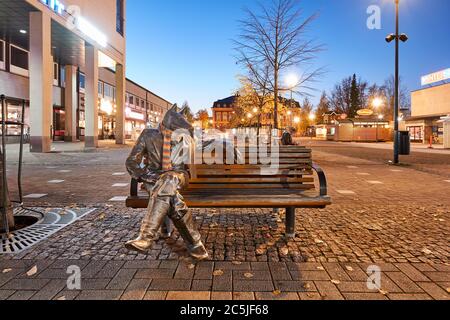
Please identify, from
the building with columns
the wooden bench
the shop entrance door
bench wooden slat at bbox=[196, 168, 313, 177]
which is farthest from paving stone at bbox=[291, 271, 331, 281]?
the shop entrance door

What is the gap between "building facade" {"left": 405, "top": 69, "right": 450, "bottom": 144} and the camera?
40188 millimetres

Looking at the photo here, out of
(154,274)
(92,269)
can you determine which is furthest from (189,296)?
(92,269)

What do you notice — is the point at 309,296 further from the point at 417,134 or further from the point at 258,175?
the point at 417,134

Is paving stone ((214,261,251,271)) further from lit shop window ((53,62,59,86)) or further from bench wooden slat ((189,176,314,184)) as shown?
lit shop window ((53,62,59,86))

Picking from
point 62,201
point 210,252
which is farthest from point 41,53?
point 210,252

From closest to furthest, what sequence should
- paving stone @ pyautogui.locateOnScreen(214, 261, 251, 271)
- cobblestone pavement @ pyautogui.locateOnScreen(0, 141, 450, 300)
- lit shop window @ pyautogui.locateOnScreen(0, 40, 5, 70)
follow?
cobblestone pavement @ pyautogui.locateOnScreen(0, 141, 450, 300) → paving stone @ pyautogui.locateOnScreen(214, 261, 251, 271) → lit shop window @ pyautogui.locateOnScreen(0, 40, 5, 70)

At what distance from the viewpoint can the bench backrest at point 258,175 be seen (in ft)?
14.6

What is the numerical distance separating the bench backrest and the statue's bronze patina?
691 mm

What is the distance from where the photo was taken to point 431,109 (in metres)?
42.8

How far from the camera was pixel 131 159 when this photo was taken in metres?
3.69

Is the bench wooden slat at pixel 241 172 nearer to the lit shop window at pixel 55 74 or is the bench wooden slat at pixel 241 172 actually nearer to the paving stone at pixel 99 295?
the paving stone at pixel 99 295

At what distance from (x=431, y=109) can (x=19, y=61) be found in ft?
146

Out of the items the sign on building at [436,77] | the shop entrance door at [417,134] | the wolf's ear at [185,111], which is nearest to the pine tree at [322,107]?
the sign on building at [436,77]

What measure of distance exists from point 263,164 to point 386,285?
2177mm
